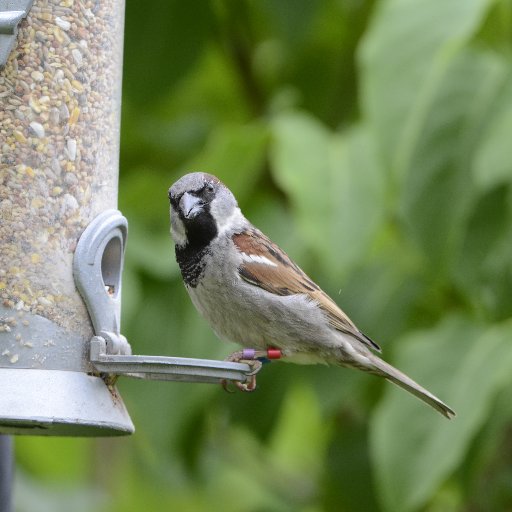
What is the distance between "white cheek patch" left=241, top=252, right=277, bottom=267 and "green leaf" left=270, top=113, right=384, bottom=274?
0.19m

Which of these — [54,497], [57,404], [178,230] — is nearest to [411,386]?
[178,230]

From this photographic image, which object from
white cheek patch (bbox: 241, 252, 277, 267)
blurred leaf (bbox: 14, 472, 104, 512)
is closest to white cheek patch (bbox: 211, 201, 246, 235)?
white cheek patch (bbox: 241, 252, 277, 267)

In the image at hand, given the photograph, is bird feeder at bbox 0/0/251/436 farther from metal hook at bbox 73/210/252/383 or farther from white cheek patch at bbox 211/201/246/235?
white cheek patch at bbox 211/201/246/235

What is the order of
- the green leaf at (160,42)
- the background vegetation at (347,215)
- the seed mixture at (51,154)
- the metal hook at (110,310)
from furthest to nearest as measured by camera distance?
1. the green leaf at (160,42)
2. the background vegetation at (347,215)
3. the seed mixture at (51,154)
4. the metal hook at (110,310)

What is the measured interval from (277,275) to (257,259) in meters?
0.09

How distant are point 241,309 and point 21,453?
2.40 meters

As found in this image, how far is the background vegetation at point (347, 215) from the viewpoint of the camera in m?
4.08

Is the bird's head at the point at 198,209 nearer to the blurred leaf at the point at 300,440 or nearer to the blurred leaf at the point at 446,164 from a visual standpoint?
the blurred leaf at the point at 446,164

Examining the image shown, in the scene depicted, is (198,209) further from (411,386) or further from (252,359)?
(411,386)

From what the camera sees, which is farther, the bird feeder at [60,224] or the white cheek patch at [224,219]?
the white cheek patch at [224,219]

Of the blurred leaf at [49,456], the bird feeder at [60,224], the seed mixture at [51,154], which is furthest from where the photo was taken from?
the blurred leaf at [49,456]

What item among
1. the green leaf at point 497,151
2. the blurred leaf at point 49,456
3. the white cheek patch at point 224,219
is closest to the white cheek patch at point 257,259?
the white cheek patch at point 224,219

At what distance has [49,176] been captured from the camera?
3.66m

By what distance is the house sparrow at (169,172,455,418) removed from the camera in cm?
388
